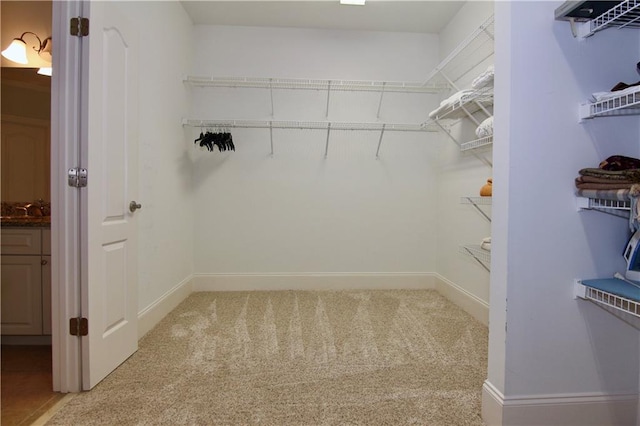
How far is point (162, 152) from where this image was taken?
105 inches

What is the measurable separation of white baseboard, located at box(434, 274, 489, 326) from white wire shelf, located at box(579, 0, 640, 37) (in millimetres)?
1828

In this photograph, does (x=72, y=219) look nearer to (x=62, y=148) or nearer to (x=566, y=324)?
(x=62, y=148)

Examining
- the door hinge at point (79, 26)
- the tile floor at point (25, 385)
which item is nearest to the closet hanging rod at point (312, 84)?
the door hinge at point (79, 26)

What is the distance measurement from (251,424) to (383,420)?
0.55 m

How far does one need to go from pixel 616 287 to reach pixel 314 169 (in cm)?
261

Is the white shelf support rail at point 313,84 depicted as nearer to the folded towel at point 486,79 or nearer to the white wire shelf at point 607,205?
the folded towel at point 486,79

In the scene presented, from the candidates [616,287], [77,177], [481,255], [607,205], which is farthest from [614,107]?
[77,177]

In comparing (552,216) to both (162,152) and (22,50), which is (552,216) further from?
(22,50)

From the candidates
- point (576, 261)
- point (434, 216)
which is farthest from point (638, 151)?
point (434, 216)

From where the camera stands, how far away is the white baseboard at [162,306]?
2.31m

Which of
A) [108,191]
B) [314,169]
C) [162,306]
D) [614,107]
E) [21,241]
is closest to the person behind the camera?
[614,107]

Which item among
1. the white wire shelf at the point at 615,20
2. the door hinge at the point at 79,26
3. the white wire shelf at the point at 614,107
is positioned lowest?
the white wire shelf at the point at 614,107

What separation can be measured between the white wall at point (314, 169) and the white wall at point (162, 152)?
28cm

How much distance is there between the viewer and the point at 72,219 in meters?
1.62
